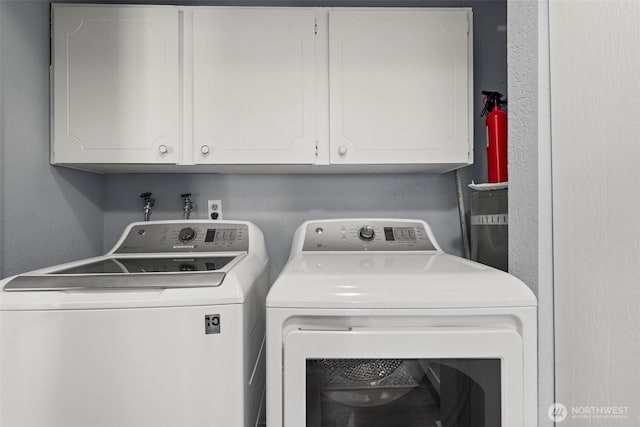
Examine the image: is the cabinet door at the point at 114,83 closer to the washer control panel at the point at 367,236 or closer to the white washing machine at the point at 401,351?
the washer control panel at the point at 367,236

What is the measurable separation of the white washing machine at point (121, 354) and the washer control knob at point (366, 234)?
804 mm

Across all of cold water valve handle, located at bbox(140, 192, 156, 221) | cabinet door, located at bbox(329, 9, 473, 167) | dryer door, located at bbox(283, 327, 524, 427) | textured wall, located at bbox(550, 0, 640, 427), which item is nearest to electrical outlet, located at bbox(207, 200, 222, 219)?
cold water valve handle, located at bbox(140, 192, 156, 221)

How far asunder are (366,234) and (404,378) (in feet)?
2.57

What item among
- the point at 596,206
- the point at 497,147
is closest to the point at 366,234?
the point at 497,147

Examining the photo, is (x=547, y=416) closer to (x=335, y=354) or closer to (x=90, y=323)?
(x=335, y=354)

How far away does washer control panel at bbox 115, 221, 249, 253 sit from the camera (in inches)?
64.7

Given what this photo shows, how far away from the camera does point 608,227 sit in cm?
82

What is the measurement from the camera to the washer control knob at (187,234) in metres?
1.68

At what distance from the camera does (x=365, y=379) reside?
0.99m

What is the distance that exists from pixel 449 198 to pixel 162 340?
159 cm

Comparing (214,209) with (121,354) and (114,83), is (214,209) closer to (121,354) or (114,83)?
(114,83)

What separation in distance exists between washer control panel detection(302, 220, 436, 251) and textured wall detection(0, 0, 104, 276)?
105cm

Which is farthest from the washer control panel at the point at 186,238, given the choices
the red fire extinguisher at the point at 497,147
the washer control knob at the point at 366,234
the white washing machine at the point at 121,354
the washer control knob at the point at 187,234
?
the red fire extinguisher at the point at 497,147

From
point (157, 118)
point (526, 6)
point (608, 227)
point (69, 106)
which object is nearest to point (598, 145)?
point (608, 227)
